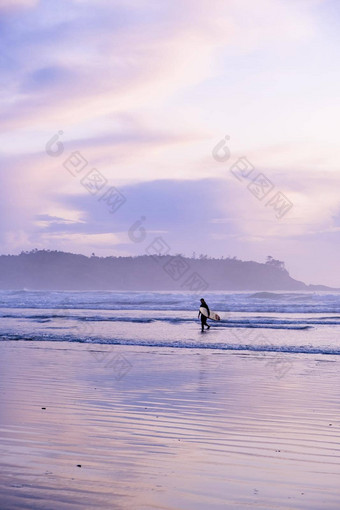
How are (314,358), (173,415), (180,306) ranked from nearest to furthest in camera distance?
(173,415), (314,358), (180,306)

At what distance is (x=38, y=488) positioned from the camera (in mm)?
4930

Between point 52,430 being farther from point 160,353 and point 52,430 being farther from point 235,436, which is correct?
point 160,353

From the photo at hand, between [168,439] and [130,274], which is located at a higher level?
[130,274]

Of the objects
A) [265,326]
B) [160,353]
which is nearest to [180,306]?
[265,326]

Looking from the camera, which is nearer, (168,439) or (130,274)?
(168,439)

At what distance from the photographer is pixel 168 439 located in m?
6.85

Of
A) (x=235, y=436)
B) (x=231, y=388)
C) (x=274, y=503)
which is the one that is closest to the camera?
(x=274, y=503)

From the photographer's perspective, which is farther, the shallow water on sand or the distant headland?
the distant headland

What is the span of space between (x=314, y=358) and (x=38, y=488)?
12.7 m

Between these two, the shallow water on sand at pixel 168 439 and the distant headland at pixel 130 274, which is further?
the distant headland at pixel 130 274

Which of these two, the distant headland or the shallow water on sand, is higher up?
the distant headland

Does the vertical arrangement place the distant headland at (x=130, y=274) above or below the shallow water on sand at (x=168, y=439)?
above

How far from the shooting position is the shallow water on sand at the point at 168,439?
489cm

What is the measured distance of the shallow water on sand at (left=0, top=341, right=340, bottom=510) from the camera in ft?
16.0
